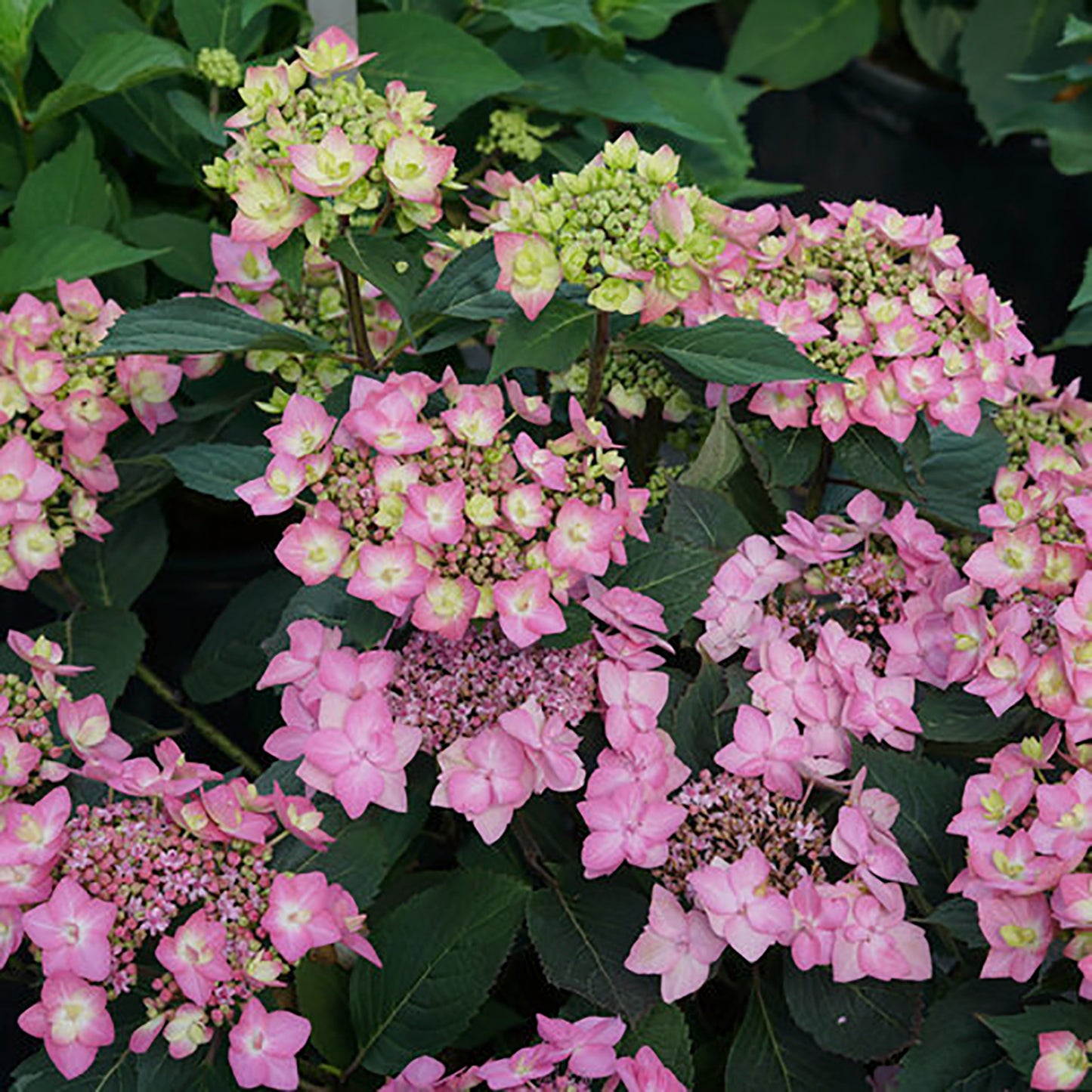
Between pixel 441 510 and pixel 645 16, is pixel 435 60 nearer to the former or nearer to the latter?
pixel 645 16

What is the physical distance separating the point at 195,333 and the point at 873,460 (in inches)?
15.0

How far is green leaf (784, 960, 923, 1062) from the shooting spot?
726 millimetres

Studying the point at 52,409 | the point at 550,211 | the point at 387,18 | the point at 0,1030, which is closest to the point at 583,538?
the point at 550,211

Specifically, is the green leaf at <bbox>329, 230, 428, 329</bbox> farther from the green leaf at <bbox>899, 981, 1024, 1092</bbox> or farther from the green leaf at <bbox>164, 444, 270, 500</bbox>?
the green leaf at <bbox>899, 981, 1024, 1092</bbox>

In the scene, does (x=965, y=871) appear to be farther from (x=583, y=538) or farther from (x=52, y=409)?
(x=52, y=409)

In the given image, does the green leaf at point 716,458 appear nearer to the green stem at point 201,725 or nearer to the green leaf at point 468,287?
the green leaf at point 468,287

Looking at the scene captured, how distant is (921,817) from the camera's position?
76 cm

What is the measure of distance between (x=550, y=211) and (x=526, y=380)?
0.25 metres

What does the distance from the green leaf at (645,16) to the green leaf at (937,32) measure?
0.57m

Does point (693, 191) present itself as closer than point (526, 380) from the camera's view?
Yes

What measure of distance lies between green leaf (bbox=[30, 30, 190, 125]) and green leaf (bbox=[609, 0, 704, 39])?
427 millimetres

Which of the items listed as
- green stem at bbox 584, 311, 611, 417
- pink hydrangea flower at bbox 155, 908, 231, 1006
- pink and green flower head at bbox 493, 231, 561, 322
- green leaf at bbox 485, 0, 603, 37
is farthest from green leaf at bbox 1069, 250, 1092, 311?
pink hydrangea flower at bbox 155, 908, 231, 1006

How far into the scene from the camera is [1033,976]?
28.8 inches

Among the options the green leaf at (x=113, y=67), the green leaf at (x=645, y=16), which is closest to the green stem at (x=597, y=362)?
the green leaf at (x=113, y=67)
